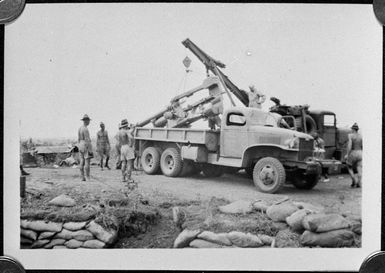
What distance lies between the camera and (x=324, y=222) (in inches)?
134

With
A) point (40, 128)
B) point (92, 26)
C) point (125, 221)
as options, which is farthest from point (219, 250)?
point (92, 26)

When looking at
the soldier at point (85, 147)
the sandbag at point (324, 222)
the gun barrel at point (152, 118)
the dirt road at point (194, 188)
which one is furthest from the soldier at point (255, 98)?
the soldier at point (85, 147)

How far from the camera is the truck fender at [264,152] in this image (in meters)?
3.43

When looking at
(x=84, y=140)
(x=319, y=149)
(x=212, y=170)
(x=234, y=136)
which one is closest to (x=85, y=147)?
(x=84, y=140)

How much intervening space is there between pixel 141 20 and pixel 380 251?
2365mm

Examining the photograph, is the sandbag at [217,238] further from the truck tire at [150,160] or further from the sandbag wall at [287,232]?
the truck tire at [150,160]

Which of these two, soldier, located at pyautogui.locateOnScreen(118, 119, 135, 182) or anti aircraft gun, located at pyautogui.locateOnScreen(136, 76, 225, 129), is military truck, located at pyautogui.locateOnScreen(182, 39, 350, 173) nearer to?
anti aircraft gun, located at pyautogui.locateOnScreen(136, 76, 225, 129)

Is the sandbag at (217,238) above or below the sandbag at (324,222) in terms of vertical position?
below

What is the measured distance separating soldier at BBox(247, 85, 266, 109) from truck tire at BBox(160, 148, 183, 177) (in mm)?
660

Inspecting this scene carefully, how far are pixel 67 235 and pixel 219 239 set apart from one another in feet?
3.57

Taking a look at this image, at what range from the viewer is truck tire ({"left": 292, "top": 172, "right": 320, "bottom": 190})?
343cm

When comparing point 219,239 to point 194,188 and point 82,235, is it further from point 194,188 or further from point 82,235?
point 82,235

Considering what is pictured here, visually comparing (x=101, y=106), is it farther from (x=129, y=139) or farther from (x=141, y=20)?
(x=141, y=20)

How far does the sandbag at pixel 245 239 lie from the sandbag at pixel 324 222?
1.15 ft
